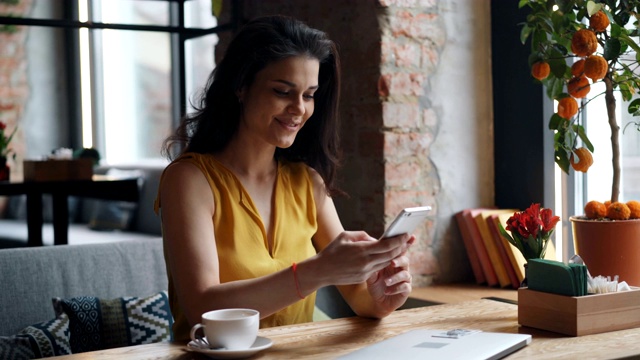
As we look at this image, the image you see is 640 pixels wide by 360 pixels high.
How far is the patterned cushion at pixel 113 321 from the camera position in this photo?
7.60 ft

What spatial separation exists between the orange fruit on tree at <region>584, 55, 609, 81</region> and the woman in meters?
0.63

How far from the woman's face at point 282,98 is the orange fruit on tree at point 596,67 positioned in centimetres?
66

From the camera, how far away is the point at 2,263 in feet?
7.69

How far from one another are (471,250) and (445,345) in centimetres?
157

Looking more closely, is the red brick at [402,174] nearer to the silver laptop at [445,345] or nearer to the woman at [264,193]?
the woman at [264,193]

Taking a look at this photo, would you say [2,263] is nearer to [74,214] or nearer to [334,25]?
[334,25]

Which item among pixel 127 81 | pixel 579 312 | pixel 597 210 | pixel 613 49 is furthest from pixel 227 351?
pixel 127 81

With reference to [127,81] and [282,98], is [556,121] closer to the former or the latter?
[282,98]

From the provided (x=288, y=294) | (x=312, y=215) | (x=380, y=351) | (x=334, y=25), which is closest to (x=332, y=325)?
(x=288, y=294)

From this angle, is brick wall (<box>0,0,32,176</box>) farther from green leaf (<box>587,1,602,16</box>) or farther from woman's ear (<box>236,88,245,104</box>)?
green leaf (<box>587,1,602,16</box>)

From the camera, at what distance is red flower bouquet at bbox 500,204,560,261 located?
181 centimetres

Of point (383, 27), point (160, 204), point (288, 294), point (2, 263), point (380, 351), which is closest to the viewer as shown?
point (380, 351)

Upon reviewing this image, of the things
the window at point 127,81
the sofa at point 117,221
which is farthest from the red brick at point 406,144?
the window at point 127,81

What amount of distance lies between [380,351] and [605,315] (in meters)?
0.53
